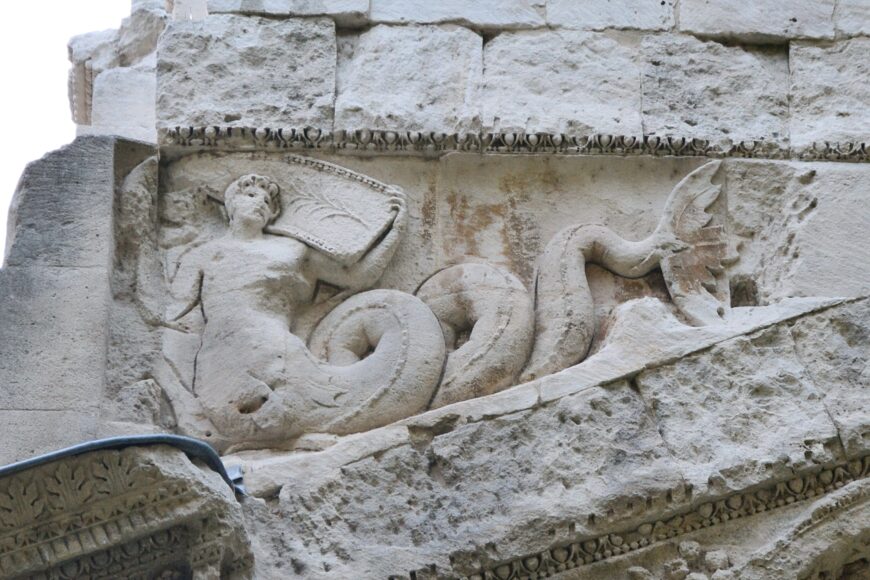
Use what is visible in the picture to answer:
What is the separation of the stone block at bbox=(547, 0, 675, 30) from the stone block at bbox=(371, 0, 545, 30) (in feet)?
0.23

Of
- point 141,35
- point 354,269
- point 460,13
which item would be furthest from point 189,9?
point 354,269

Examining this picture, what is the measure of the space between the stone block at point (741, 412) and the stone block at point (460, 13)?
5.10 feet

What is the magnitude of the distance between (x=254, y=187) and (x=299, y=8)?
30.5 inches

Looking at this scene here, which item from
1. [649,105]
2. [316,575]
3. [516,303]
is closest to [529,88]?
[649,105]

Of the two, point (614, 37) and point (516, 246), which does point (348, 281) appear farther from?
point (614, 37)

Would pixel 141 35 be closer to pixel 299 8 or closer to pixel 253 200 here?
pixel 299 8

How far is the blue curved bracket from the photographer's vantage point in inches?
231

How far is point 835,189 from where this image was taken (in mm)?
7293

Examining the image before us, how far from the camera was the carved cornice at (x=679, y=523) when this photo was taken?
20.7 feet

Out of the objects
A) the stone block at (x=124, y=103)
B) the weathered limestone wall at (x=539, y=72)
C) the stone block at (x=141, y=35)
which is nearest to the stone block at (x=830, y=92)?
the weathered limestone wall at (x=539, y=72)

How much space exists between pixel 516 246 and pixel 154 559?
1.76m

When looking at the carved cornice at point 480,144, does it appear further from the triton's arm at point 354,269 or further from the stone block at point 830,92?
the triton's arm at point 354,269

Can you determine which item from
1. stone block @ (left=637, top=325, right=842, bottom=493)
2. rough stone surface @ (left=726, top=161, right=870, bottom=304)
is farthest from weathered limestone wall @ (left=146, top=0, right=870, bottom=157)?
stone block @ (left=637, top=325, right=842, bottom=493)

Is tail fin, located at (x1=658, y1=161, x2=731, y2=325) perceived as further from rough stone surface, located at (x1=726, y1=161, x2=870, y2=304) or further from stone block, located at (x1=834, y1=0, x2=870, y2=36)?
stone block, located at (x1=834, y1=0, x2=870, y2=36)
